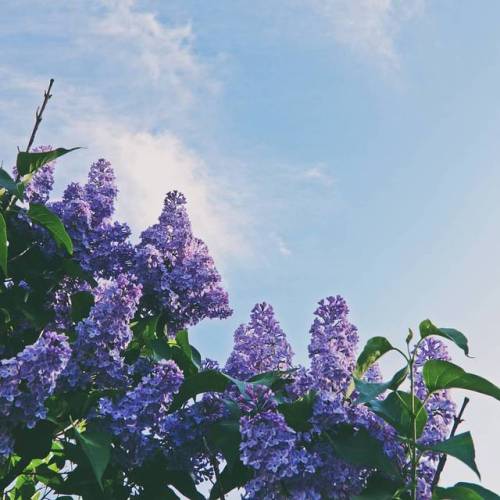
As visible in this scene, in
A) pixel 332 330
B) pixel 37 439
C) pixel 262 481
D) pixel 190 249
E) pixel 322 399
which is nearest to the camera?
pixel 262 481

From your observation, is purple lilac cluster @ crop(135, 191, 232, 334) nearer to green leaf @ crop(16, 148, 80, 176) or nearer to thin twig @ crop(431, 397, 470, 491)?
green leaf @ crop(16, 148, 80, 176)

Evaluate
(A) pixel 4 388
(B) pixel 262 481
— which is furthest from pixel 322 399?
(A) pixel 4 388

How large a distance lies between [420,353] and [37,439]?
4.76 feet

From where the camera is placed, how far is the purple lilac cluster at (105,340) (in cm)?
279

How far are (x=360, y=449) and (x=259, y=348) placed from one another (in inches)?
26.6

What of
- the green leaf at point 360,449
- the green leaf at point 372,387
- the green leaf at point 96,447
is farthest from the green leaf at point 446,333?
the green leaf at point 96,447

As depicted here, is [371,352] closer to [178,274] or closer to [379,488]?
[379,488]

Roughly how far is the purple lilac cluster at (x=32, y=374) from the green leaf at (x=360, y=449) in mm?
931

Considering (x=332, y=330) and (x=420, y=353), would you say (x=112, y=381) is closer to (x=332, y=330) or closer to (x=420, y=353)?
(x=332, y=330)

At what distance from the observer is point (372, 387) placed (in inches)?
94.8

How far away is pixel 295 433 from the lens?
98.8 inches

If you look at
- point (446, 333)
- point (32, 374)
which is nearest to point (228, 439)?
point (32, 374)

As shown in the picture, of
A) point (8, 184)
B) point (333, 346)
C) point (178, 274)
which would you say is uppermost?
point (178, 274)

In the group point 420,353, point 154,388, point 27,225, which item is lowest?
point 154,388
